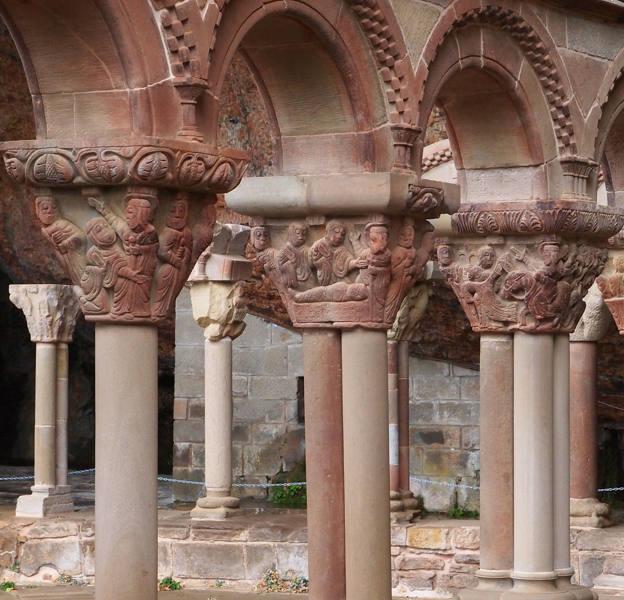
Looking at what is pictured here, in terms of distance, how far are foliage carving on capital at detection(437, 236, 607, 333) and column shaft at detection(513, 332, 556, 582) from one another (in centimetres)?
17

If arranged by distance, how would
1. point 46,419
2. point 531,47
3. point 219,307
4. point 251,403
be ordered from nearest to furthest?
point 531,47 → point 219,307 → point 46,419 → point 251,403

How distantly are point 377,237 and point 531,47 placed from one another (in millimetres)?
1893

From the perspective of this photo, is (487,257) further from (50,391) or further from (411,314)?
(50,391)

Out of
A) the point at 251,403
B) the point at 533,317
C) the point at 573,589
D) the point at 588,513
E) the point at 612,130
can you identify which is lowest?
the point at 573,589

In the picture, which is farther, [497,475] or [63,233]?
[497,475]

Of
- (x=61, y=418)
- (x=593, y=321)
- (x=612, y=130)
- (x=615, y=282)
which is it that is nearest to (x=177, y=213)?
(x=612, y=130)

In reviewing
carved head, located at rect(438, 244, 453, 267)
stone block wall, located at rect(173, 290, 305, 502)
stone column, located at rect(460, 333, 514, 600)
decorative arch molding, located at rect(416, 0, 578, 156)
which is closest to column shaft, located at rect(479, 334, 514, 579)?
stone column, located at rect(460, 333, 514, 600)

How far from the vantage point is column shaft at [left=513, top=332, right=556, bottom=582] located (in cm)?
865

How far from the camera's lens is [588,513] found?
12672 mm

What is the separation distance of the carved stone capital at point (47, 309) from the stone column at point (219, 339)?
1317 millimetres

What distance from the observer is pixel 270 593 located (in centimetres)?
1251

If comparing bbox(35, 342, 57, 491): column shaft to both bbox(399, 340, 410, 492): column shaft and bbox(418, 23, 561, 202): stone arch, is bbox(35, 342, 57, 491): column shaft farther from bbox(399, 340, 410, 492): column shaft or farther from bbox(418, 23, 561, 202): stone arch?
bbox(418, 23, 561, 202): stone arch

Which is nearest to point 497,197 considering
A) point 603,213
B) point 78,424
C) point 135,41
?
point 603,213

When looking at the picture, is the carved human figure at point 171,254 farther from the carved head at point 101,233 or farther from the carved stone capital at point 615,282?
the carved stone capital at point 615,282
